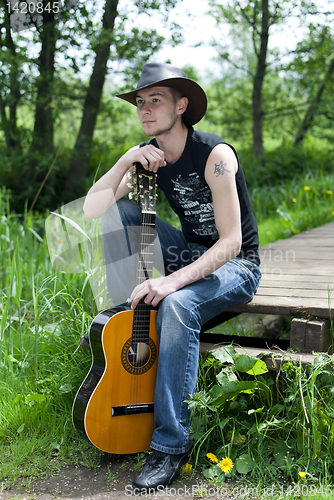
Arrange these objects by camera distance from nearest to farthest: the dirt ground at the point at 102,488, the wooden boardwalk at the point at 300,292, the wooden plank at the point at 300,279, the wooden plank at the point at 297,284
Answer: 1. the dirt ground at the point at 102,488
2. the wooden boardwalk at the point at 300,292
3. the wooden plank at the point at 297,284
4. the wooden plank at the point at 300,279

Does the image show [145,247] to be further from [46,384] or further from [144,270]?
[46,384]

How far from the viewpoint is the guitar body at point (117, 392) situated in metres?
1.83

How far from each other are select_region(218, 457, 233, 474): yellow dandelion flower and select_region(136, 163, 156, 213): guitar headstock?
3.78ft

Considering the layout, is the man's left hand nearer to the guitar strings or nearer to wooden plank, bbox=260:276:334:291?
the guitar strings

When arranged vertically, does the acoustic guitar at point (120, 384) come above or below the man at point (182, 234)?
below

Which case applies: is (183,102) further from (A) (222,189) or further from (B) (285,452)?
(B) (285,452)

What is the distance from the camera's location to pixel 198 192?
2.31 metres

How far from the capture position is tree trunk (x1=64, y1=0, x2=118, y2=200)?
308 inches

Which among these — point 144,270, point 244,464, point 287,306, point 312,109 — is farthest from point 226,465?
point 312,109

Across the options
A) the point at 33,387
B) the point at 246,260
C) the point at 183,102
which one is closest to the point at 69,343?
the point at 33,387

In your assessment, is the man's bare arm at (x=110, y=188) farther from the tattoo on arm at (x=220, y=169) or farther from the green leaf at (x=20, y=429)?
the green leaf at (x=20, y=429)

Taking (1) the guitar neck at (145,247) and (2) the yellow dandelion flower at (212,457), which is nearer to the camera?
(2) the yellow dandelion flower at (212,457)

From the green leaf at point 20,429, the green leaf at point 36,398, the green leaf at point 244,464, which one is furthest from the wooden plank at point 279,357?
the green leaf at point 20,429

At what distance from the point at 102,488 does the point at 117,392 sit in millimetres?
374
